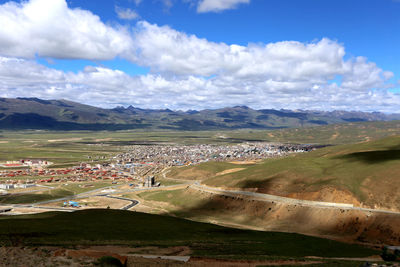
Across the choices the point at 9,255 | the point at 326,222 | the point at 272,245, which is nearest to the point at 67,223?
the point at 9,255

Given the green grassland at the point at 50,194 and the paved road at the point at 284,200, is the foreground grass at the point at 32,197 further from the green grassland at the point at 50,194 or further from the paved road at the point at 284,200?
the paved road at the point at 284,200

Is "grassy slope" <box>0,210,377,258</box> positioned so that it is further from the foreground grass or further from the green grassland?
the green grassland

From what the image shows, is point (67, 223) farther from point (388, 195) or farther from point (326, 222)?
point (388, 195)

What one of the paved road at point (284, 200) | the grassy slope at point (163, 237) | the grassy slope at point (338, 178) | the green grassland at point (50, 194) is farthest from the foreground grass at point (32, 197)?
the grassy slope at point (163, 237)

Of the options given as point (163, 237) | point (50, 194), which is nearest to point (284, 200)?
point (163, 237)

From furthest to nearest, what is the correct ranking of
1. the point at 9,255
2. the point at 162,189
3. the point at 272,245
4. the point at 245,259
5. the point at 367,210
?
1. the point at 162,189
2. the point at 367,210
3. the point at 272,245
4. the point at 245,259
5. the point at 9,255

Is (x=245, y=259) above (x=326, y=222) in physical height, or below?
above

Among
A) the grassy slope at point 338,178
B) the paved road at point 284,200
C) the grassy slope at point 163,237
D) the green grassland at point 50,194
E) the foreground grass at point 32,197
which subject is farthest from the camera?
the green grassland at point 50,194

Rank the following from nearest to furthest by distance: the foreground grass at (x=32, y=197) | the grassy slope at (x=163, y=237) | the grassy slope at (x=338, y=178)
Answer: the grassy slope at (x=163, y=237) → the grassy slope at (x=338, y=178) → the foreground grass at (x=32, y=197)
